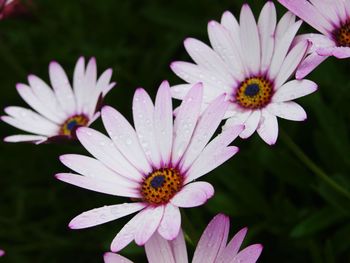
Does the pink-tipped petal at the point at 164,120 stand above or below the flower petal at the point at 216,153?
above

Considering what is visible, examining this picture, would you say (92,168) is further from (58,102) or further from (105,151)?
(58,102)

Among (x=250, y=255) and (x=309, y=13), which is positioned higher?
(x=309, y=13)

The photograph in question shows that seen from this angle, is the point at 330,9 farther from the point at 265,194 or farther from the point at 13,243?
the point at 13,243

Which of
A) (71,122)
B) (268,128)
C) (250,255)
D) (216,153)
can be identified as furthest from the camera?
(71,122)

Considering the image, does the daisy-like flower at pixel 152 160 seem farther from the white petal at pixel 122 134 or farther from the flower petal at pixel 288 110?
the flower petal at pixel 288 110

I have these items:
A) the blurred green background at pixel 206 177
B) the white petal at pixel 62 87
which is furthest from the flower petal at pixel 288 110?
the white petal at pixel 62 87

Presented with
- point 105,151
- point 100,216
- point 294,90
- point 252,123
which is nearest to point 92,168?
point 105,151

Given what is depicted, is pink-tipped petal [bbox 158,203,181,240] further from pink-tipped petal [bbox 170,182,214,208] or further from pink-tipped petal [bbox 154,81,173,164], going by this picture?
pink-tipped petal [bbox 154,81,173,164]
